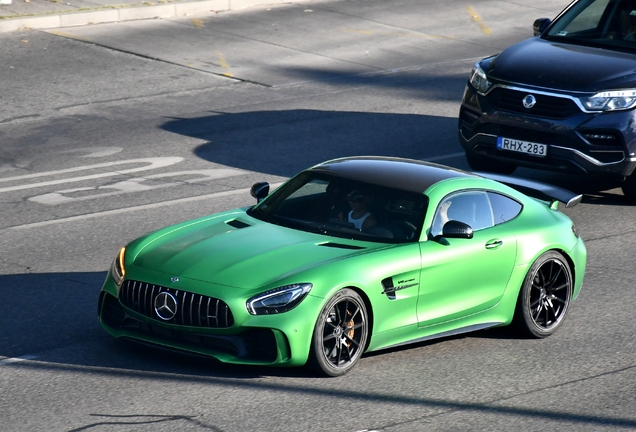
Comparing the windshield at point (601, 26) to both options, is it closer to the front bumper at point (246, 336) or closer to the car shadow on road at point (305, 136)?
the car shadow on road at point (305, 136)

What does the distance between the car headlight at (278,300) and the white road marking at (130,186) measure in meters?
5.08

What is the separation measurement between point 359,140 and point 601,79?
3.59m

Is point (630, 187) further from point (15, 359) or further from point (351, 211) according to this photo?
point (15, 359)

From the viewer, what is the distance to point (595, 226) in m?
11.8

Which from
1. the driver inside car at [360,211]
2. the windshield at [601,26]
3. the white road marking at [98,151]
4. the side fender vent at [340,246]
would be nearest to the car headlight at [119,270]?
the side fender vent at [340,246]

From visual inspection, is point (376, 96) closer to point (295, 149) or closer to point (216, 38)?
point (295, 149)

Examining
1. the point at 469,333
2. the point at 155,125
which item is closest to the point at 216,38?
the point at 155,125

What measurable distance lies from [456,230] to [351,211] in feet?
2.48

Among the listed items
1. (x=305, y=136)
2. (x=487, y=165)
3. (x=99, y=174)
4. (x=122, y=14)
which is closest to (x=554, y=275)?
(x=487, y=165)

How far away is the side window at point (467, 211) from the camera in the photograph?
27.4ft

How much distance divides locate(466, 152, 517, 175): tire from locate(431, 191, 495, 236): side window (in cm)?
422

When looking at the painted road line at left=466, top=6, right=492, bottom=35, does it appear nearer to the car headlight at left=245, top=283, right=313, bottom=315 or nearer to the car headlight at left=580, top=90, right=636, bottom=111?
the car headlight at left=580, top=90, right=636, bottom=111

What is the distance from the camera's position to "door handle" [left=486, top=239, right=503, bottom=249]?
8406 mm

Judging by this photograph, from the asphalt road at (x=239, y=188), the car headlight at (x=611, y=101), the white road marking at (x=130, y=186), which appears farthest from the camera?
the white road marking at (x=130, y=186)
